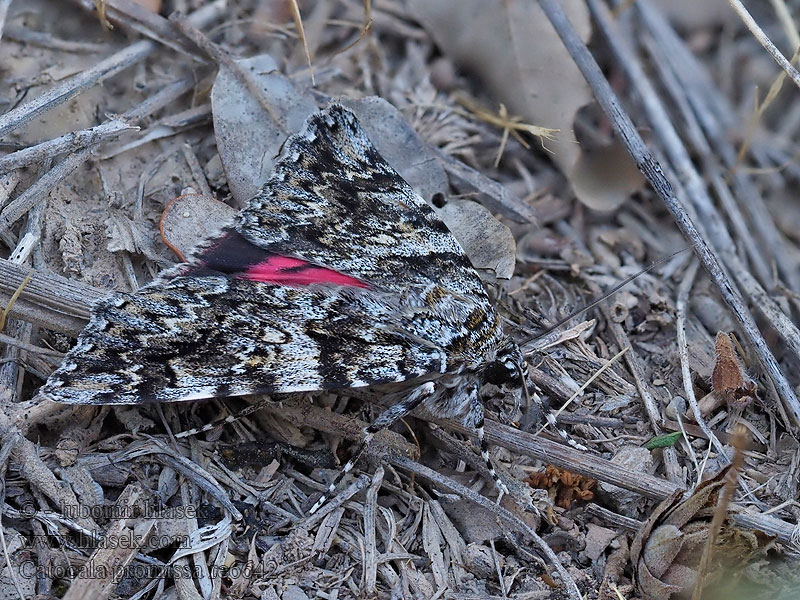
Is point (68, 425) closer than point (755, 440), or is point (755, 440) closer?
point (68, 425)

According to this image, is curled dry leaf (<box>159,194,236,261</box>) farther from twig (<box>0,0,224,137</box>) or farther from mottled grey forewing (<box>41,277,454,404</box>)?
twig (<box>0,0,224,137</box>)

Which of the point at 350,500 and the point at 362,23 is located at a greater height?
the point at 362,23

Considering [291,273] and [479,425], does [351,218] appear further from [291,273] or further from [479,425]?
[479,425]

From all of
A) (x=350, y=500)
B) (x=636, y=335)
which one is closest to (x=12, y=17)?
(x=350, y=500)

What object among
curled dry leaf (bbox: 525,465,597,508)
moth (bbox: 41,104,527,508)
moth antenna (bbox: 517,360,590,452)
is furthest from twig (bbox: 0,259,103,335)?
curled dry leaf (bbox: 525,465,597,508)

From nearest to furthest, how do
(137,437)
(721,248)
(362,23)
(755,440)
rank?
(137,437), (755,440), (721,248), (362,23)

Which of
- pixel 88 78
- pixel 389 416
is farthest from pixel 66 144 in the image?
pixel 389 416

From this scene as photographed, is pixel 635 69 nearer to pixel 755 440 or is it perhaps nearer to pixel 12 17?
pixel 755 440

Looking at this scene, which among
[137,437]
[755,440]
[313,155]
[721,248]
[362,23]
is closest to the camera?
[137,437]
